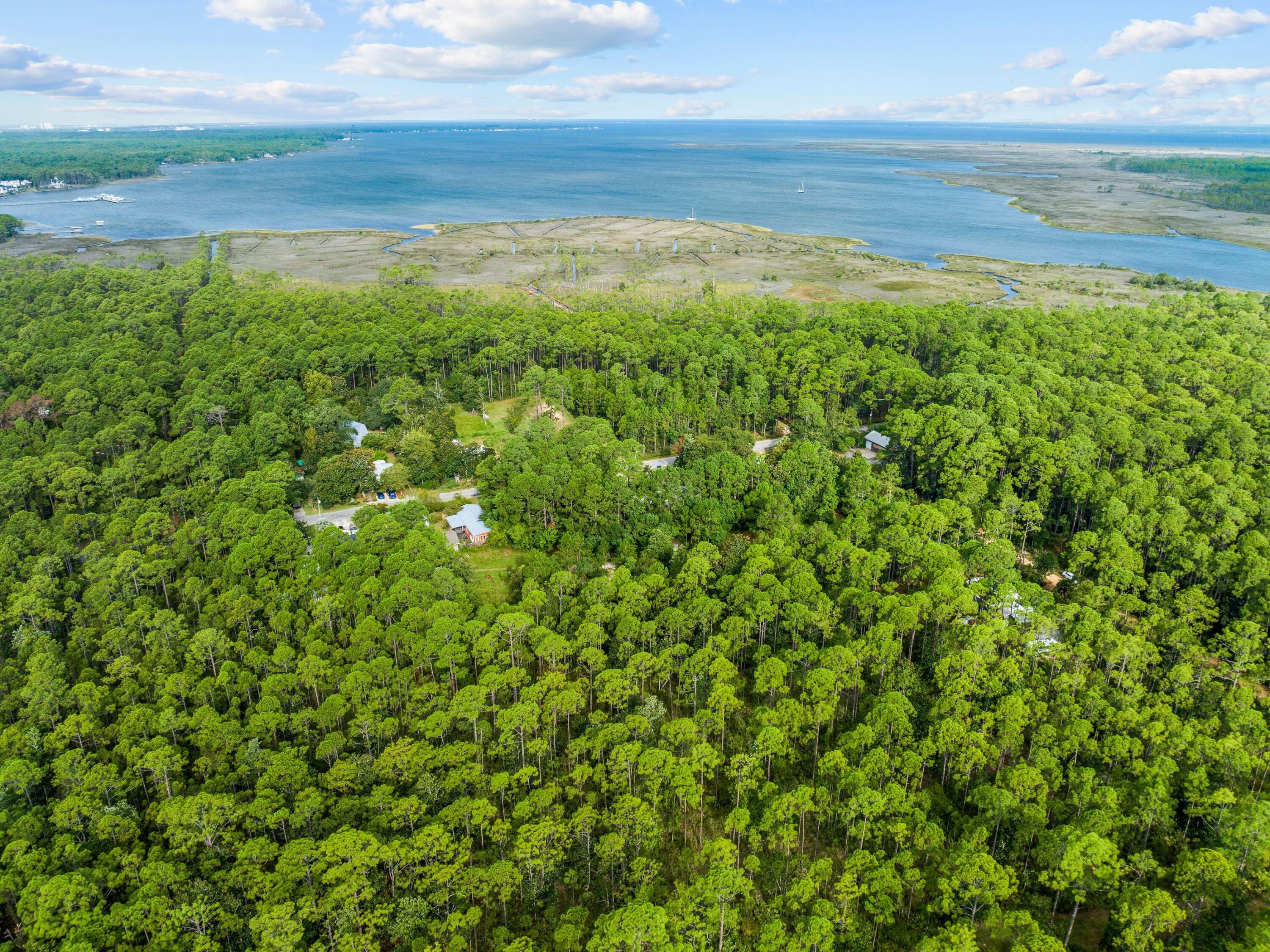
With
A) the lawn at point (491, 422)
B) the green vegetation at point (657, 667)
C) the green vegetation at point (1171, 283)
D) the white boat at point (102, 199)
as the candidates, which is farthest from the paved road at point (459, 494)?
the white boat at point (102, 199)

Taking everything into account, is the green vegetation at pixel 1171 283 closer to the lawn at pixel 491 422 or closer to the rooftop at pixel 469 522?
the lawn at pixel 491 422

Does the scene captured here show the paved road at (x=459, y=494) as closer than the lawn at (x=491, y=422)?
Yes

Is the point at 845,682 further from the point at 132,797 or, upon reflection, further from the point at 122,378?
the point at 122,378

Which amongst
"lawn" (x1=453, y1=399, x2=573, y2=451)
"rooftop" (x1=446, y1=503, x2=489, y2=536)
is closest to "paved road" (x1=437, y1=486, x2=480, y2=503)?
"rooftop" (x1=446, y1=503, x2=489, y2=536)

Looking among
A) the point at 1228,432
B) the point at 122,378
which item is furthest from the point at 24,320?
the point at 1228,432

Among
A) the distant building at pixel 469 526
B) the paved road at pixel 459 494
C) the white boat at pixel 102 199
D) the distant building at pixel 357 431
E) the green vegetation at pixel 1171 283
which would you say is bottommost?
the distant building at pixel 469 526

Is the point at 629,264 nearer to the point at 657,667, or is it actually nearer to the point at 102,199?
the point at 657,667

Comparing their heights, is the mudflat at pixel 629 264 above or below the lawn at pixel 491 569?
above
